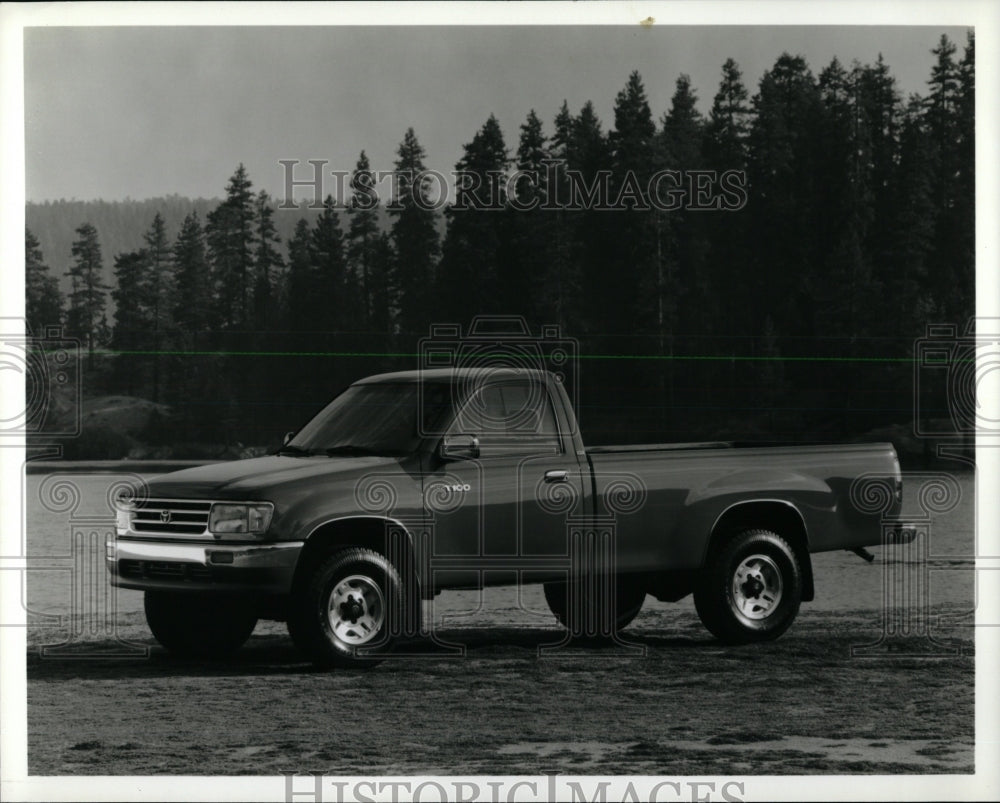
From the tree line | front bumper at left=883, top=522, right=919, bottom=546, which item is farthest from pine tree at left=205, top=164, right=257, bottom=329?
front bumper at left=883, top=522, right=919, bottom=546

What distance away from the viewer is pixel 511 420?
1070 cm

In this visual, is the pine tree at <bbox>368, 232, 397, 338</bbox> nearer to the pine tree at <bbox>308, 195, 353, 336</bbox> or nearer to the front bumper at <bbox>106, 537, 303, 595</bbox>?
the pine tree at <bbox>308, 195, 353, 336</bbox>

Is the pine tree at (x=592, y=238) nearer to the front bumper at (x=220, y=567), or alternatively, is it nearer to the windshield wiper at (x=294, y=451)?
the windshield wiper at (x=294, y=451)

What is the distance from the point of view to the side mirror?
10.3m

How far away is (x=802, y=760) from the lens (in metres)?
9.01

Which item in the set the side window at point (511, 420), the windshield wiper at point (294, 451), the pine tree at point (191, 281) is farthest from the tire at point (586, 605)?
the pine tree at point (191, 281)

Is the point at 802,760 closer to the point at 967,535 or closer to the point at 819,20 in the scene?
the point at 967,535

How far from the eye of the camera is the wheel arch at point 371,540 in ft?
32.4

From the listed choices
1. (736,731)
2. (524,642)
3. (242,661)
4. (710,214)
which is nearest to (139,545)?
(242,661)

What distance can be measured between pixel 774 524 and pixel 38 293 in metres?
5.84

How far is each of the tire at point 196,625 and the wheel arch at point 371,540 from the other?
0.97m

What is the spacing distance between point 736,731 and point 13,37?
665cm

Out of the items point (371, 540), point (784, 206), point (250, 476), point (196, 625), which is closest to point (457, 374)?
point (371, 540)

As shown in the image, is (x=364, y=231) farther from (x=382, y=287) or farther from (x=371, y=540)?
(x=371, y=540)
